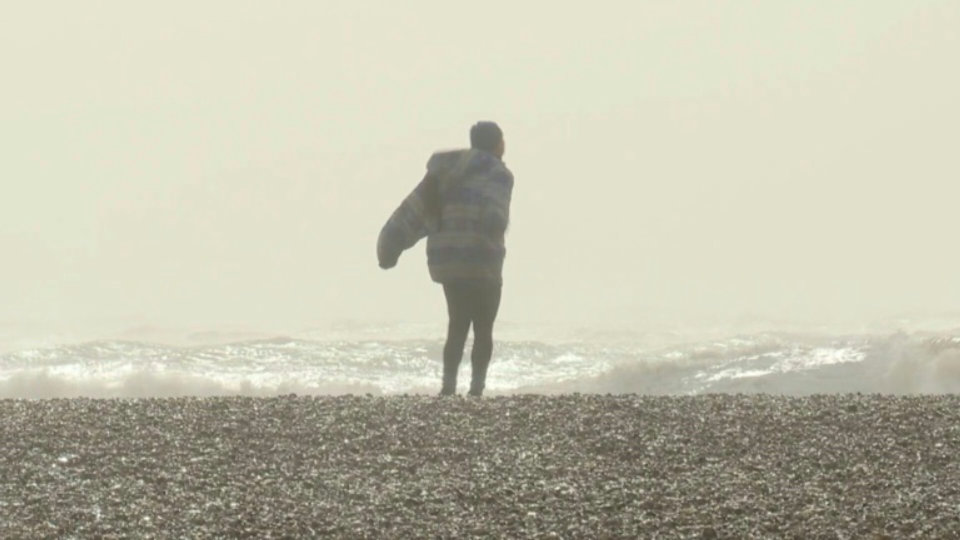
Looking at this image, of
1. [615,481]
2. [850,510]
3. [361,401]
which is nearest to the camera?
[850,510]

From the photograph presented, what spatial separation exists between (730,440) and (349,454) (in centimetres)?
199

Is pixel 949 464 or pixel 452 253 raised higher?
pixel 452 253

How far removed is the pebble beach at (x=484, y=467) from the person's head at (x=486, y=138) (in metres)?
2.79

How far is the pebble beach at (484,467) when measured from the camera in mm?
6992

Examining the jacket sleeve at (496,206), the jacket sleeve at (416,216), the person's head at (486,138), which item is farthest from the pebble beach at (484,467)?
the person's head at (486,138)

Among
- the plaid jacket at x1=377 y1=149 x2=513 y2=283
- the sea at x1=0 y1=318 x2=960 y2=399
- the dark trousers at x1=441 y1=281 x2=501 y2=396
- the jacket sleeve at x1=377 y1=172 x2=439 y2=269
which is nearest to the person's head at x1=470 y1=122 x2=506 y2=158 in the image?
the plaid jacket at x1=377 y1=149 x2=513 y2=283

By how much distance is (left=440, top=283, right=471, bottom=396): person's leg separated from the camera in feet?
38.7

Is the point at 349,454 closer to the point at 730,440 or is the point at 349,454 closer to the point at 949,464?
the point at 730,440

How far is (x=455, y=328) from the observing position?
11859 mm

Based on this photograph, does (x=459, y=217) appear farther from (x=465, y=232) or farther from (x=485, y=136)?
(x=485, y=136)

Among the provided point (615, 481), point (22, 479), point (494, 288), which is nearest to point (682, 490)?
point (615, 481)

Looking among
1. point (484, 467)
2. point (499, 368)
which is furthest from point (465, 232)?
point (499, 368)

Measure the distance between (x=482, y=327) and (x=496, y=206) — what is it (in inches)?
36.1

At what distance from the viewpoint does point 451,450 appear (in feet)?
27.1
